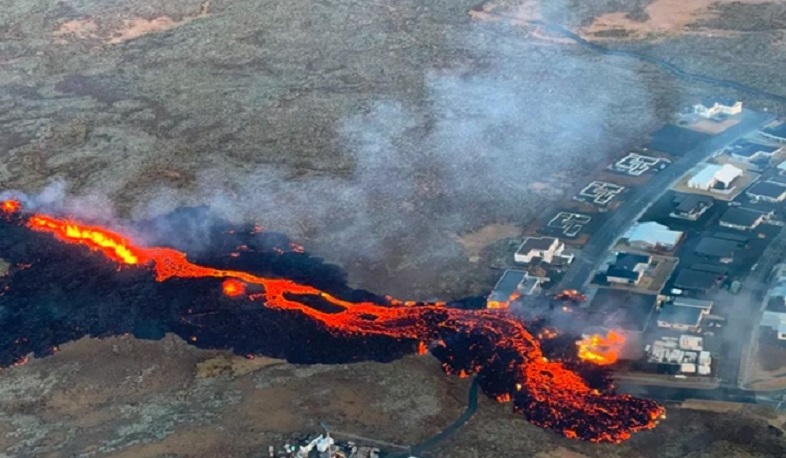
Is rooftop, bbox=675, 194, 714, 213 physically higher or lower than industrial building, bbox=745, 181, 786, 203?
lower

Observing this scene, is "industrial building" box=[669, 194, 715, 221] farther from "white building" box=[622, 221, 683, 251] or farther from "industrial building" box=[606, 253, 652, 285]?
"industrial building" box=[606, 253, 652, 285]

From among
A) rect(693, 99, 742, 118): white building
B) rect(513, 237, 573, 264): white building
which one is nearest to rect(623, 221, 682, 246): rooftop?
rect(513, 237, 573, 264): white building

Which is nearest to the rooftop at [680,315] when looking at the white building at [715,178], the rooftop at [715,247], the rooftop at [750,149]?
the rooftop at [715,247]

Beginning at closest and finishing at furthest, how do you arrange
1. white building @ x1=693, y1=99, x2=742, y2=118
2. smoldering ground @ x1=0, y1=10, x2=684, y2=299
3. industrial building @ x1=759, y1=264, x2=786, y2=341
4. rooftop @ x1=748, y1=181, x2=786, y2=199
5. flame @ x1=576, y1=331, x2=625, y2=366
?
flame @ x1=576, y1=331, x2=625, y2=366 < industrial building @ x1=759, y1=264, x2=786, y2=341 < smoldering ground @ x1=0, y1=10, x2=684, y2=299 < rooftop @ x1=748, y1=181, x2=786, y2=199 < white building @ x1=693, y1=99, x2=742, y2=118

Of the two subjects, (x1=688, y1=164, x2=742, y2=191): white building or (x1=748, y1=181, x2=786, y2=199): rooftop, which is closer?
(x1=748, y1=181, x2=786, y2=199): rooftop

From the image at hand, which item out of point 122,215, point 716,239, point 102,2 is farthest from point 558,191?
point 102,2
